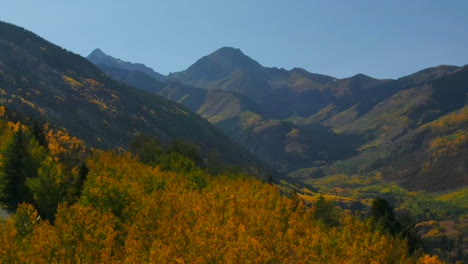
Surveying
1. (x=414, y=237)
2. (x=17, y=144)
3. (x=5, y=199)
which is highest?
(x=17, y=144)

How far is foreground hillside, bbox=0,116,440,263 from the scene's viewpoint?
1654 inches

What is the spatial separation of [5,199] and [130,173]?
27283 mm

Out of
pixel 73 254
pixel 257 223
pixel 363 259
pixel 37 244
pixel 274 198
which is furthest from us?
pixel 274 198

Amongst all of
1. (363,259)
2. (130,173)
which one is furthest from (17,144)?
(363,259)

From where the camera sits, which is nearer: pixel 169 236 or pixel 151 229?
pixel 169 236

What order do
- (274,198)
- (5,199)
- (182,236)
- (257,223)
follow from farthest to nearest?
(274,198) → (5,199) → (257,223) → (182,236)

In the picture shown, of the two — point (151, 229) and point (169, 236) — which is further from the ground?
point (169, 236)

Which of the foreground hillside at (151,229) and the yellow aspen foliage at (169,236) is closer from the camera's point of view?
the yellow aspen foliage at (169,236)

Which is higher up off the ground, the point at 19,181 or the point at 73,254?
the point at 73,254

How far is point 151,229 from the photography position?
189 ft

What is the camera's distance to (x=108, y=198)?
72.8m

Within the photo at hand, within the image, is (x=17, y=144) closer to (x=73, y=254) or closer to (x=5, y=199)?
(x=5, y=199)

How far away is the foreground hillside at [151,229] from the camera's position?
4200 cm

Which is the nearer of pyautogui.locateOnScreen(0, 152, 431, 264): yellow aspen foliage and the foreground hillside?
pyautogui.locateOnScreen(0, 152, 431, 264): yellow aspen foliage
